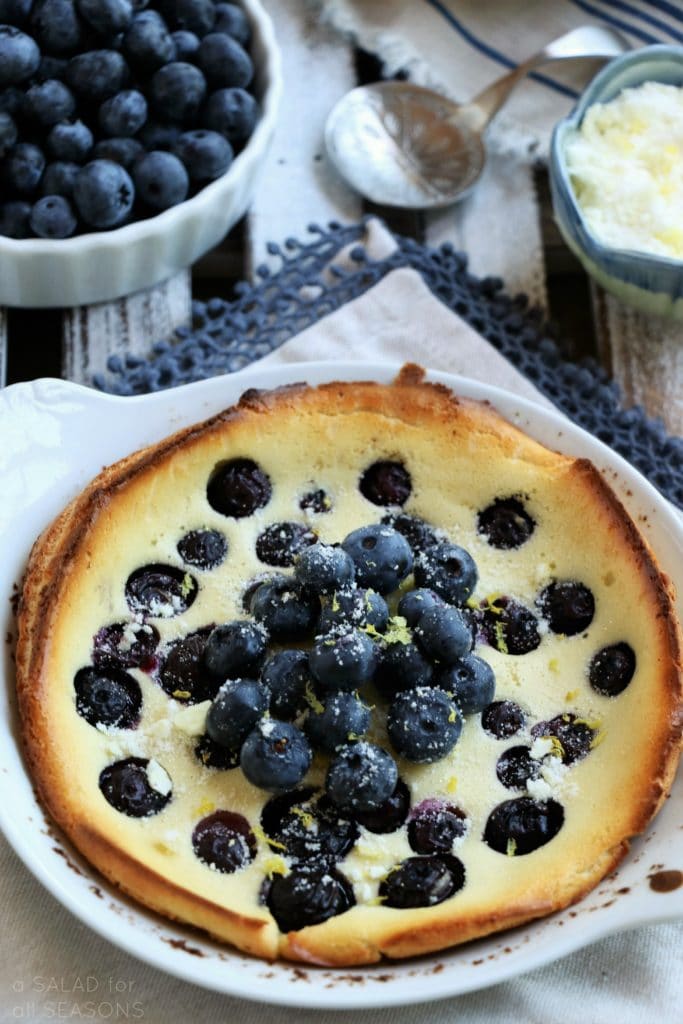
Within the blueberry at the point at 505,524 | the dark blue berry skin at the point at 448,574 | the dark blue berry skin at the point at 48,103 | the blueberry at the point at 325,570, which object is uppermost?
the dark blue berry skin at the point at 48,103

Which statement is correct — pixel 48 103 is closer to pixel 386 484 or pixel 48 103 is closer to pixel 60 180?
pixel 60 180

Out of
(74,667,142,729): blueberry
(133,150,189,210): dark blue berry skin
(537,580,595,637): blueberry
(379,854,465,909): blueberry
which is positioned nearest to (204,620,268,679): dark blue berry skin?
(74,667,142,729): blueberry

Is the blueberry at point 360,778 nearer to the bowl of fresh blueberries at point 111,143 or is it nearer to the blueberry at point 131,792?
the blueberry at point 131,792

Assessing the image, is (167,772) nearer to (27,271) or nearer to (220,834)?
(220,834)

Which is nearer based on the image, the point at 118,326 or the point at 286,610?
the point at 286,610

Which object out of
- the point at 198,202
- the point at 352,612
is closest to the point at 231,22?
the point at 198,202

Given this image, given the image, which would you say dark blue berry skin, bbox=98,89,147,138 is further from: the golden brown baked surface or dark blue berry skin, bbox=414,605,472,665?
dark blue berry skin, bbox=414,605,472,665

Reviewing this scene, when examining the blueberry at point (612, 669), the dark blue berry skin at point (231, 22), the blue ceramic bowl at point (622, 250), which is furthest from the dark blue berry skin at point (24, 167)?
the blueberry at point (612, 669)
